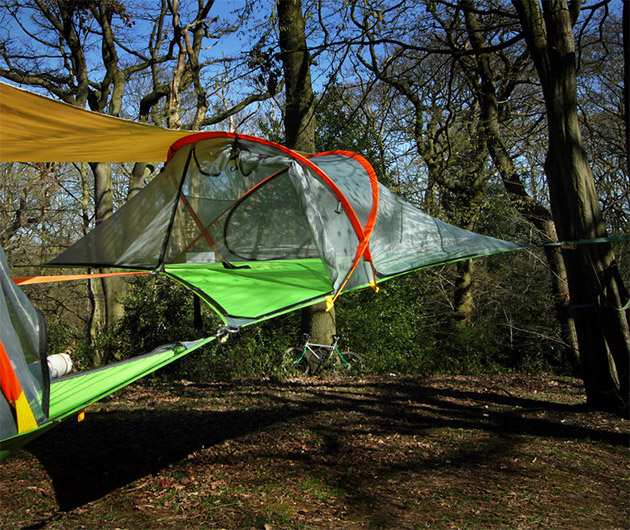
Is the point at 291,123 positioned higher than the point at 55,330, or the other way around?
the point at 291,123

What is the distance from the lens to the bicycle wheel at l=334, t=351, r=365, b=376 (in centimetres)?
673

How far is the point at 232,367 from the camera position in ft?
21.9

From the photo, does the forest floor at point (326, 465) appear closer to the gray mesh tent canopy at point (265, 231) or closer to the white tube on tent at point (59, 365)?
the white tube on tent at point (59, 365)

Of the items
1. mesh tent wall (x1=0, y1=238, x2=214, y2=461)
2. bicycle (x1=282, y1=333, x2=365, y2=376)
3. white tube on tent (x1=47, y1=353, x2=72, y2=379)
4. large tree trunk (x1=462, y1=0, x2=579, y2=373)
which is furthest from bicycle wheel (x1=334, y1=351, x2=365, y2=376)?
mesh tent wall (x1=0, y1=238, x2=214, y2=461)

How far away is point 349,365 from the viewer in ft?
22.3

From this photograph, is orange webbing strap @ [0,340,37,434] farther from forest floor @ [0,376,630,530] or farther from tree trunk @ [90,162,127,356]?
tree trunk @ [90,162,127,356]

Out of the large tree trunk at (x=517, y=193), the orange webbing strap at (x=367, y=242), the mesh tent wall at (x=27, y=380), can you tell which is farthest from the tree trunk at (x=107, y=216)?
the large tree trunk at (x=517, y=193)

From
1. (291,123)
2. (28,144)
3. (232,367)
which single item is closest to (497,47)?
(291,123)

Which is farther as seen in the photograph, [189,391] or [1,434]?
[189,391]

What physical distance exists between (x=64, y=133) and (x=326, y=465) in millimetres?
2514

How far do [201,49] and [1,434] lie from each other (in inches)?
329

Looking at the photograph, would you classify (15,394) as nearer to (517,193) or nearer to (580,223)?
(580,223)

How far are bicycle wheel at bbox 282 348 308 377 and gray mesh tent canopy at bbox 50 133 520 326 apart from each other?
2.07 m

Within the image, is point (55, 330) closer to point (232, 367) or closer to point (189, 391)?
point (232, 367)
